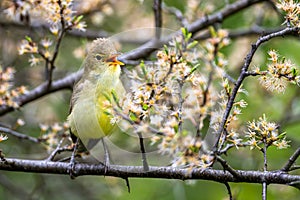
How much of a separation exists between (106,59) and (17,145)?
2773mm

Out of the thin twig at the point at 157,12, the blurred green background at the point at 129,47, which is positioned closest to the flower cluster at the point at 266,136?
the blurred green background at the point at 129,47

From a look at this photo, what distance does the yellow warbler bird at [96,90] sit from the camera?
3.38 m

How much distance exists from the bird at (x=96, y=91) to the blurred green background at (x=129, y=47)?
0.74m

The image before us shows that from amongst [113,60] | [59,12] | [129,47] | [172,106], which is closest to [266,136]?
[172,106]

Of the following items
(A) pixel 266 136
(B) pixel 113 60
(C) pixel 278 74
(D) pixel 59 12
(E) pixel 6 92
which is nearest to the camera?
(C) pixel 278 74

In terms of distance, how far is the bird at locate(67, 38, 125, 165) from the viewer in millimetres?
3377

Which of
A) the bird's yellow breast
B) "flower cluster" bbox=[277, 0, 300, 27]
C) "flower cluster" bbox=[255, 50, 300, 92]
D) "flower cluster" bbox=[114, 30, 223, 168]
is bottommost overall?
the bird's yellow breast

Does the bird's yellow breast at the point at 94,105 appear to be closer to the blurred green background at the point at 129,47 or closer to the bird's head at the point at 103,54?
the bird's head at the point at 103,54

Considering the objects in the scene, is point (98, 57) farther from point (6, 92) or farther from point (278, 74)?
point (278, 74)

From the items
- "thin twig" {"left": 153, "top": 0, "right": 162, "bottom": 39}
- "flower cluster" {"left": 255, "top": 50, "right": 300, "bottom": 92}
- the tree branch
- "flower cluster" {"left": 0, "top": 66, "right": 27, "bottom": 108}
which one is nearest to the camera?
"flower cluster" {"left": 255, "top": 50, "right": 300, "bottom": 92}

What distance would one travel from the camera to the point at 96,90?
11.4ft

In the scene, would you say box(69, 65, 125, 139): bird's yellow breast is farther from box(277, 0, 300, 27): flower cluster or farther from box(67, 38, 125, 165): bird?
box(277, 0, 300, 27): flower cluster

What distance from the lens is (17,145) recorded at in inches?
229

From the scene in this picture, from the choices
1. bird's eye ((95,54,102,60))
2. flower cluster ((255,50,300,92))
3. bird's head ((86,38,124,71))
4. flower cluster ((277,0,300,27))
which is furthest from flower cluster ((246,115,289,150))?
bird's eye ((95,54,102,60))
